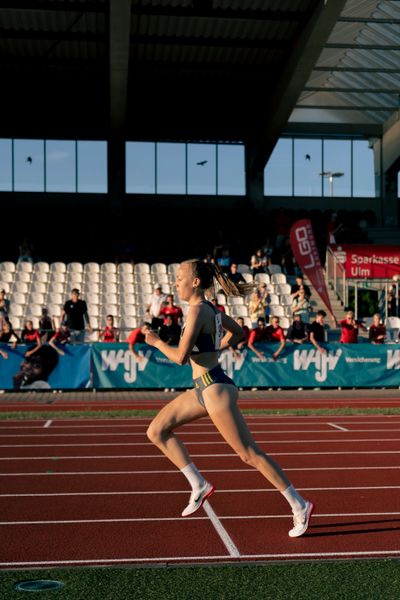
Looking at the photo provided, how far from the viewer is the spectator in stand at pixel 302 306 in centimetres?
2573

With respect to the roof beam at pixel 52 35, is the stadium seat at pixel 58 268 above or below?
below

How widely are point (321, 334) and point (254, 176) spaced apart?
682 inches

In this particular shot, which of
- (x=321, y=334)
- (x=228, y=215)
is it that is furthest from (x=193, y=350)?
(x=228, y=215)

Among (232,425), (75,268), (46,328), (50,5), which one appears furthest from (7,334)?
(232,425)

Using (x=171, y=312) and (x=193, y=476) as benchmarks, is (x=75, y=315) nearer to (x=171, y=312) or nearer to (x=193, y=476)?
(x=171, y=312)

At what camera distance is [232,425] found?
6.62 meters

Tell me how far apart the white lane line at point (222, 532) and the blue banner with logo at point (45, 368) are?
13149 millimetres

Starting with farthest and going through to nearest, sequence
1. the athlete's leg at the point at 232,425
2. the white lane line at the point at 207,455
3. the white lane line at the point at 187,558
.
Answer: the white lane line at the point at 207,455, the athlete's leg at the point at 232,425, the white lane line at the point at 187,558

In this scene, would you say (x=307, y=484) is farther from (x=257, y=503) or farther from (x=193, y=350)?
(x=193, y=350)

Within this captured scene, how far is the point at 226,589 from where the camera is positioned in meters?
5.37

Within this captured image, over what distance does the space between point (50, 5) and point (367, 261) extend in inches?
489

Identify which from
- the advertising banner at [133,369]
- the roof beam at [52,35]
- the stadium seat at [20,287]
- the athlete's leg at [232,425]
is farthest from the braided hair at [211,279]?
the roof beam at [52,35]

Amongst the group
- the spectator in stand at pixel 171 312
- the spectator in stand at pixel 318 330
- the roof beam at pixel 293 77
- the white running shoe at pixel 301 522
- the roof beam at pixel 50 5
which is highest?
the roof beam at pixel 50 5

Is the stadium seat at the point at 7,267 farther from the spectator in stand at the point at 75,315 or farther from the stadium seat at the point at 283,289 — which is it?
the stadium seat at the point at 283,289
